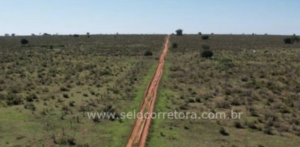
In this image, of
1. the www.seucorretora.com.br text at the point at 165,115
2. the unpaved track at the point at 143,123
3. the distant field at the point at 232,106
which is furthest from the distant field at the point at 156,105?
the www.seucorretora.com.br text at the point at 165,115

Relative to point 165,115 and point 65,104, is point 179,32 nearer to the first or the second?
point 65,104

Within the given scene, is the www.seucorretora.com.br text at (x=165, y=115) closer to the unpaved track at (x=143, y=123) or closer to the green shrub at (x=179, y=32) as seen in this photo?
the unpaved track at (x=143, y=123)

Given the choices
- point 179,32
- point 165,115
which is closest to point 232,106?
point 165,115

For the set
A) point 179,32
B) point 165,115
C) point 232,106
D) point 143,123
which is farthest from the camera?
point 179,32

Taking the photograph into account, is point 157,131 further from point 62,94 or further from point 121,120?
point 62,94

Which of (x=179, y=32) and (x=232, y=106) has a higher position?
(x=179, y=32)

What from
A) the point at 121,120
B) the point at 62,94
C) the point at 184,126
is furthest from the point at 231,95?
the point at 62,94

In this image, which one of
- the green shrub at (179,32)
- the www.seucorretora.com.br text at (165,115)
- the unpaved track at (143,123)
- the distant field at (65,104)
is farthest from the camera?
the green shrub at (179,32)

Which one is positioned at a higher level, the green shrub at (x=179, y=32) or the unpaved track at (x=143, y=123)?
the green shrub at (x=179, y=32)
